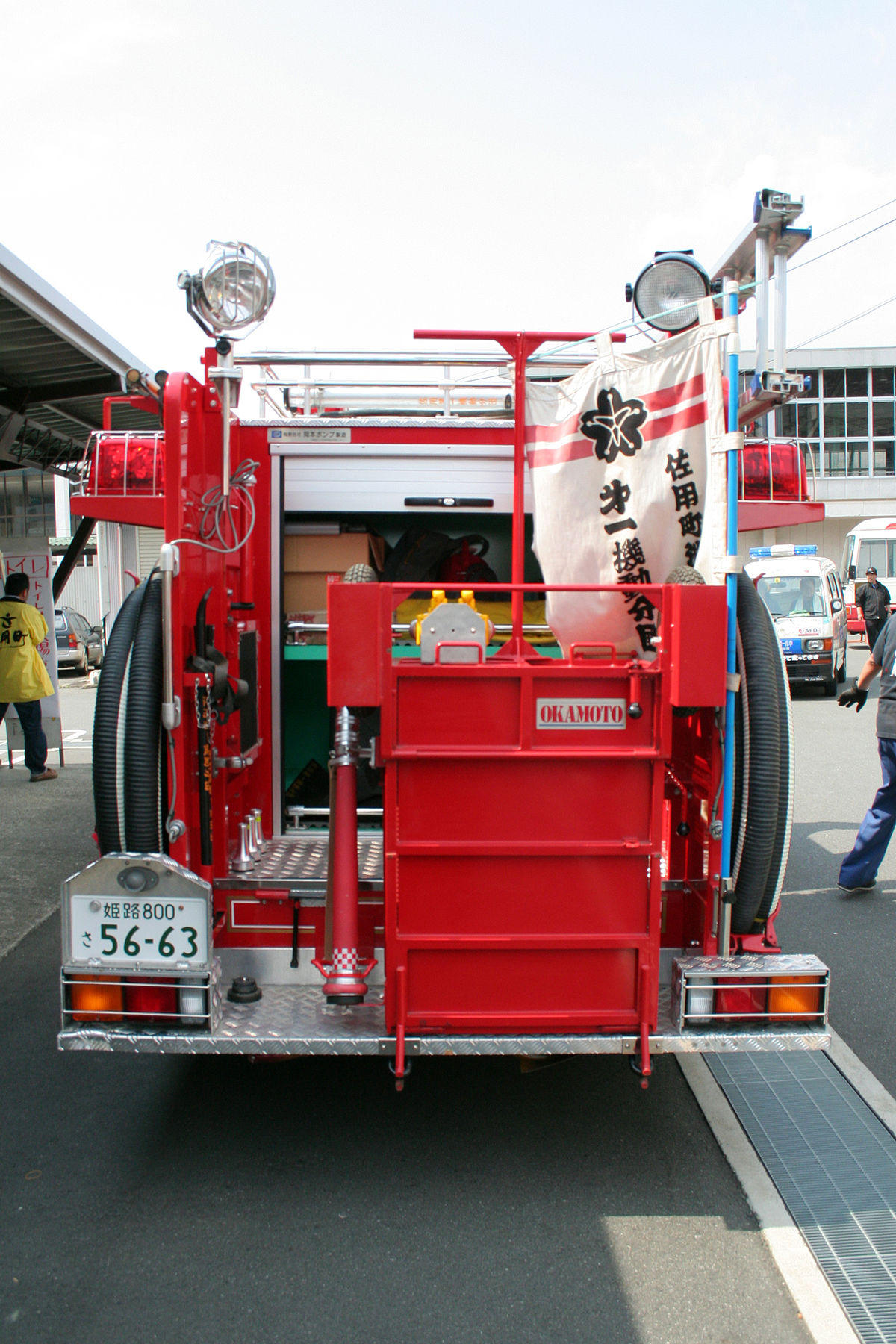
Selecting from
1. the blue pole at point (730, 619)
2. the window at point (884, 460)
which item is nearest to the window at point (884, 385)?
the window at point (884, 460)

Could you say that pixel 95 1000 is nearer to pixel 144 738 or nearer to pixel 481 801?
pixel 144 738

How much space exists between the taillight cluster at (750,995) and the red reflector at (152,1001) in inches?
64.8

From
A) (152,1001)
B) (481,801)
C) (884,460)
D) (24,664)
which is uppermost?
(884,460)

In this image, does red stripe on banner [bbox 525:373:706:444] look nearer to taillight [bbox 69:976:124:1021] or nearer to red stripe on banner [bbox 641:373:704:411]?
red stripe on banner [bbox 641:373:704:411]

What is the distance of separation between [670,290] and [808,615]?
15207 mm

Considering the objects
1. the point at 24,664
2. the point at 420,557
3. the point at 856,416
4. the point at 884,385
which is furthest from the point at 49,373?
the point at 884,385

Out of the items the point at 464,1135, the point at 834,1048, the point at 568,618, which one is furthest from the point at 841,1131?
the point at 568,618

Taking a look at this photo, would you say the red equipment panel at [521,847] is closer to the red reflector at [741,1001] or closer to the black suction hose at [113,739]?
the red reflector at [741,1001]

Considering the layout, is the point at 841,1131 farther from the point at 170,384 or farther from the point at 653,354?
the point at 170,384

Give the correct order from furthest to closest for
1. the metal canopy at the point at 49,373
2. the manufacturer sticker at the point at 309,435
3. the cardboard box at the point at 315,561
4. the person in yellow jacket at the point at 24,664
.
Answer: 1. the person in yellow jacket at the point at 24,664
2. the metal canopy at the point at 49,373
3. the cardboard box at the point at 315,561
4. the manufacturer sticker at the point at 309,435

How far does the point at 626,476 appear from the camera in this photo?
12.3ft

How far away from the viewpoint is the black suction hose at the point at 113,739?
3.26m

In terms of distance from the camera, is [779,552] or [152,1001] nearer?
[152,1001]

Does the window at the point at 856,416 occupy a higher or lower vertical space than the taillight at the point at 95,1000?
higher
